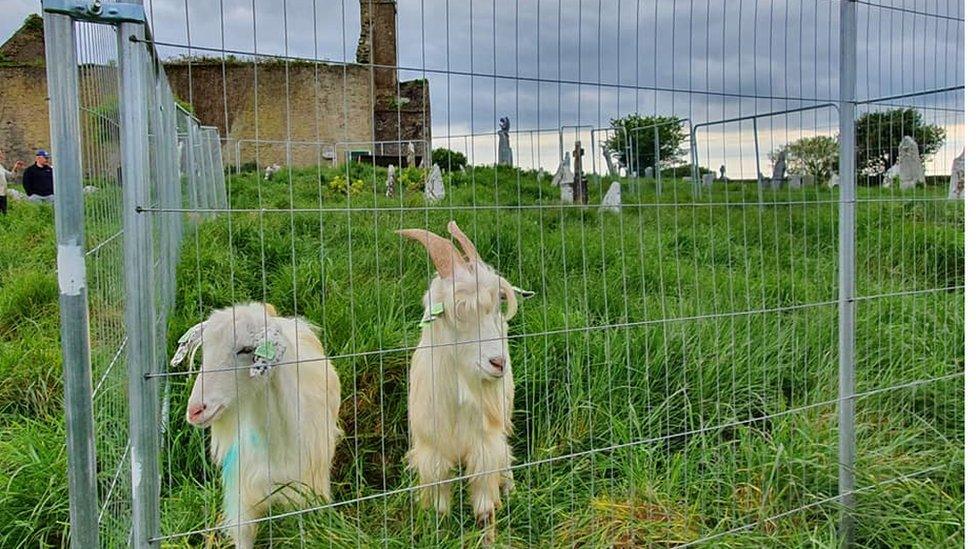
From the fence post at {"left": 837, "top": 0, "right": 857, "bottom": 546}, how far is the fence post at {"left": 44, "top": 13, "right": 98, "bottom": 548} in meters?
2.47

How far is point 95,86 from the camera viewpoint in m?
2.24

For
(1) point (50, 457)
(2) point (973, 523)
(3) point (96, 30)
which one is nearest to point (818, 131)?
(2) point (973, 523)

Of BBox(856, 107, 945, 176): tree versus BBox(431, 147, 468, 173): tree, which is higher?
BBox(856, 107, 945, 176): tree

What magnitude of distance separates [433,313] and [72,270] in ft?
4.39

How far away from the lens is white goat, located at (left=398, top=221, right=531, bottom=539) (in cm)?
297

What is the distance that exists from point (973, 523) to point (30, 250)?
24.6 feet

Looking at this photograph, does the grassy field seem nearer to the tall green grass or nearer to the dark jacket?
the tall green grass

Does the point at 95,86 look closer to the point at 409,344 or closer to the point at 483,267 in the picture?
the point at 483,267

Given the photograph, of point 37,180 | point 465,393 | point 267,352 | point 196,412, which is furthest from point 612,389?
point 37,180

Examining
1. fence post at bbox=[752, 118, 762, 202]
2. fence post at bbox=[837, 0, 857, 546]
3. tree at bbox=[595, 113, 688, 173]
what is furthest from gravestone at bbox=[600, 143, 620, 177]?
fence post at bbox=[837, 0, 857, 546]

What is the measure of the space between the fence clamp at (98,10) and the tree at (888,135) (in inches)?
121

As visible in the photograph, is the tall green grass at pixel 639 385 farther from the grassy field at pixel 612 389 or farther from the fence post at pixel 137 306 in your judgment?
the fence post at pixel 137 306

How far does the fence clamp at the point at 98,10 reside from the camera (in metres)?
1.75

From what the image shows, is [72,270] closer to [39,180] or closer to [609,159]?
[609,159]
